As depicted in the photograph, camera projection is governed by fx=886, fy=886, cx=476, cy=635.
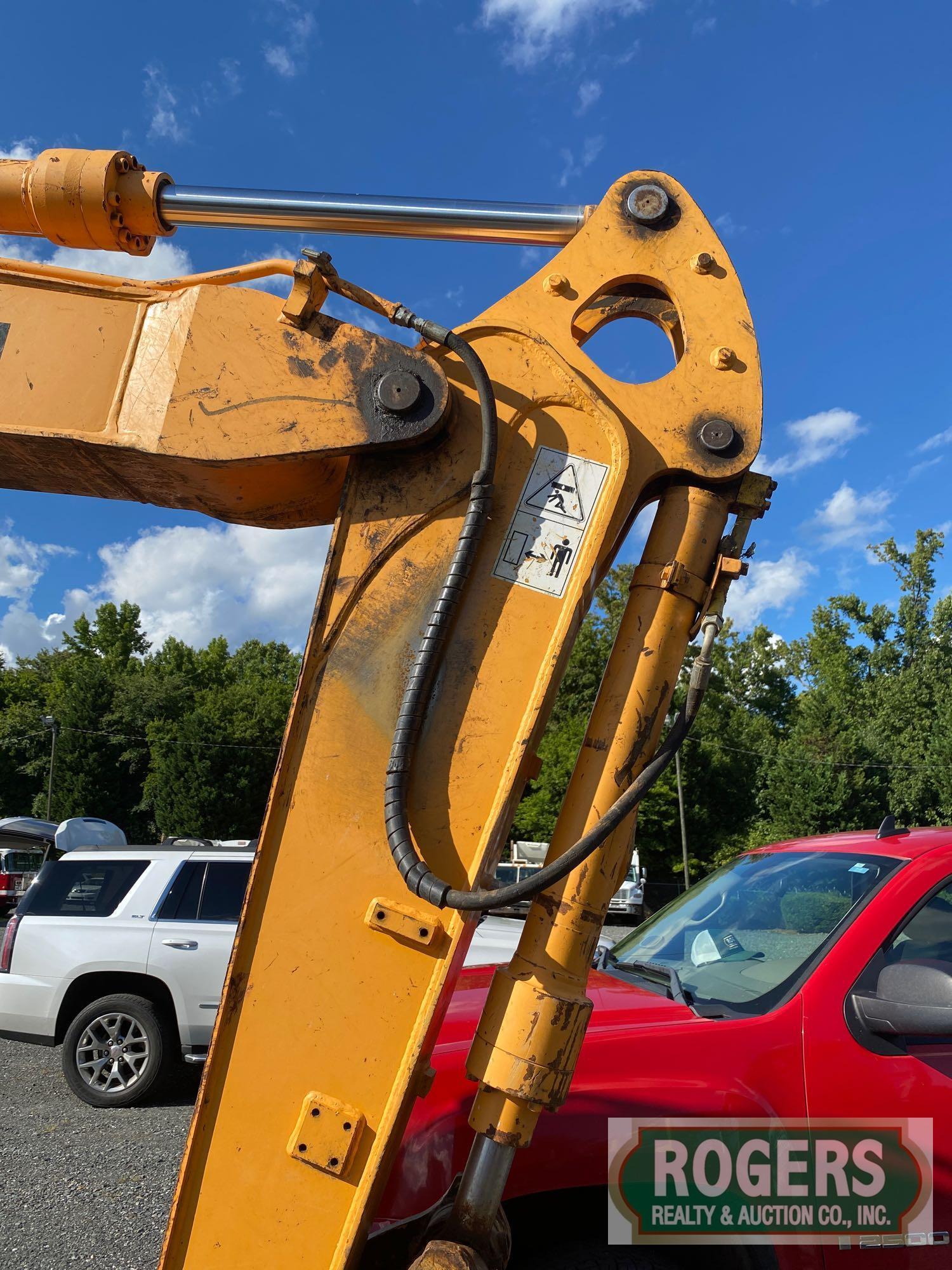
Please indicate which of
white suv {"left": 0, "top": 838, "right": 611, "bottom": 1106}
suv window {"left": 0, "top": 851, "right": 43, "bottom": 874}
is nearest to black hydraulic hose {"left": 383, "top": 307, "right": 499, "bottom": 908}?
white suv {"left": 0, "top": 838, "right": 611, "bottom": 1106}

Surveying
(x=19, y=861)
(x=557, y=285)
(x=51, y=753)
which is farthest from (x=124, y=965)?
(x=51, y=753)

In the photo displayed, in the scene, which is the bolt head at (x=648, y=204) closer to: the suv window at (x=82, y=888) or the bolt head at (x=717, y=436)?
the bolt head at (x=717, y=436)

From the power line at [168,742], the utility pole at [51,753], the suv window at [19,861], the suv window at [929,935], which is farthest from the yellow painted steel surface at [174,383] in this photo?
the power line at [168,742]

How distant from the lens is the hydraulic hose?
1.78 m

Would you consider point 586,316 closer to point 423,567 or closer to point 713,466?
point 713,466

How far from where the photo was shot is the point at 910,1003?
2352 millimetres

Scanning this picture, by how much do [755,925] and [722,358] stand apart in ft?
6.30

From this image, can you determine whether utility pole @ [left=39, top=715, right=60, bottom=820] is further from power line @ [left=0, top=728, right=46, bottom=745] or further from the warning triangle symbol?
the warning triangle symbol

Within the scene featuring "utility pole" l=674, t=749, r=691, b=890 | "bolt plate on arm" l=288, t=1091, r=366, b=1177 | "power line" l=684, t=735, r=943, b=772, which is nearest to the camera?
"bolt plate on arm" l=288, t=1091, r=366, b=1177

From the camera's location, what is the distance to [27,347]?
203 cm

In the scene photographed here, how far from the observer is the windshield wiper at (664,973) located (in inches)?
105

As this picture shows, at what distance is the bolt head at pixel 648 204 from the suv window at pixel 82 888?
272 inches

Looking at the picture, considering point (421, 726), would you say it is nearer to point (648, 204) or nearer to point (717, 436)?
point (717, 436)

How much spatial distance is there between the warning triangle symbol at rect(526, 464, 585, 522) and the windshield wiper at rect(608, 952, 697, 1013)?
1.50m
